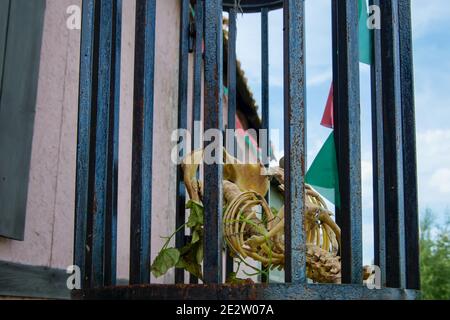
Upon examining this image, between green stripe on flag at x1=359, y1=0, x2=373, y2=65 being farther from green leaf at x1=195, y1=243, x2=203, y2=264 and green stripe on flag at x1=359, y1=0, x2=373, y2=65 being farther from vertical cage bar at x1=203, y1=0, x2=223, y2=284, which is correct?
green leaf at x1=195, y1=243, x2=203, y2=264

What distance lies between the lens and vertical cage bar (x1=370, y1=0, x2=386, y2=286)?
5.26 feet

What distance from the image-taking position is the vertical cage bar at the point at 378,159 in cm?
160

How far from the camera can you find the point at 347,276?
143 cm

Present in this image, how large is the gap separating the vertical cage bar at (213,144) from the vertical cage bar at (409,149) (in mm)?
465

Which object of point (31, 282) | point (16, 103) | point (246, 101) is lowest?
point (31, 282)

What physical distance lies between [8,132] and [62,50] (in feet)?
1.70

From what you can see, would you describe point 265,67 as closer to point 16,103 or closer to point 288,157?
point 16,103

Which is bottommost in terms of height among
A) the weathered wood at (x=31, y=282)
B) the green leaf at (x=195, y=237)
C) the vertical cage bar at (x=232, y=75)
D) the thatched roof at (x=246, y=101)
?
the weathered wood at (x=31, y=282)

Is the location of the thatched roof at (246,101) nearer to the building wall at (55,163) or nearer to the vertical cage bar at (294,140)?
the building wall at (55,163)

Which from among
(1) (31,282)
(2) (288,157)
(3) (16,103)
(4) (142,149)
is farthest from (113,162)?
(1) (31,282)

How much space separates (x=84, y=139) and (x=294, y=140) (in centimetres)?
51

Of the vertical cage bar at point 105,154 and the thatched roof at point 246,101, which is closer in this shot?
the vertical cage bar at point 105,154

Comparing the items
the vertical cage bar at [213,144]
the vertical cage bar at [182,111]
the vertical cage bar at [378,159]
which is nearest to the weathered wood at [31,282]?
the vertical cage bar at [182,111]

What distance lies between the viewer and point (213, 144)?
1.44 m
